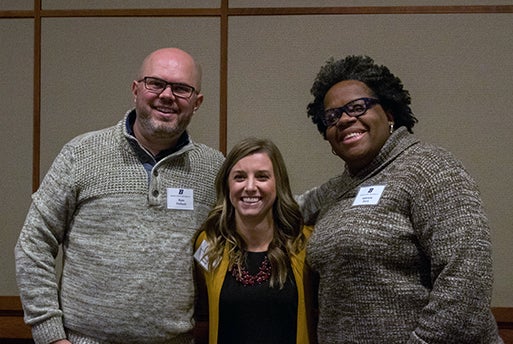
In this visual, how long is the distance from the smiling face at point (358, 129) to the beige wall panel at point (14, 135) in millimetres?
1739

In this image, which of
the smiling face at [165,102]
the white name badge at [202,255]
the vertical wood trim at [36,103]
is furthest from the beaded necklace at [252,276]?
the vertical wood trim at [36,103]

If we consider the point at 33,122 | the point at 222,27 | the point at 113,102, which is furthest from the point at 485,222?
the point at 33,122

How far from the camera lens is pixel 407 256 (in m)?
1.67

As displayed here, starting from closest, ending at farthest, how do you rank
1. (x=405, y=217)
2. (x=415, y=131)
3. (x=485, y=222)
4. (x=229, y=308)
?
(x=485, y=222) → (x=405, y=217) → (x=229, y=308) → (x=415, y=131)

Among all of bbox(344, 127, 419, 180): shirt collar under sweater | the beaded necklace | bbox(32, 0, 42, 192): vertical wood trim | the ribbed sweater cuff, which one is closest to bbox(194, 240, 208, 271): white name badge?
the beaded necklace

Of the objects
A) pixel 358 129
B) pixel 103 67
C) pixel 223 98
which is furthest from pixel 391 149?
pixel 103 67

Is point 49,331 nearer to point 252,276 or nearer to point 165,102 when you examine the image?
point 252,276

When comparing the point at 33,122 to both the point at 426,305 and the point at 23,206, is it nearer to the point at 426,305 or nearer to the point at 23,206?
the point at 23,206

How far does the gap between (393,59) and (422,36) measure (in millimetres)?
184

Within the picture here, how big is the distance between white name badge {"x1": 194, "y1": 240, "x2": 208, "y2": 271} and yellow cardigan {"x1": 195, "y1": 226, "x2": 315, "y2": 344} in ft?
0.06

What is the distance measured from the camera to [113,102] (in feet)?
9.32

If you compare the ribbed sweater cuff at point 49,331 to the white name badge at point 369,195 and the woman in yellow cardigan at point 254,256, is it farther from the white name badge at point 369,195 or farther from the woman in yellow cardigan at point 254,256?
the white name badge at point 369,195

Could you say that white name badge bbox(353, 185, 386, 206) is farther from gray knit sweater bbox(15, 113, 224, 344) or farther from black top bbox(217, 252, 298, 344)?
gray knit sweater bbox(15, 113, 224, 344)

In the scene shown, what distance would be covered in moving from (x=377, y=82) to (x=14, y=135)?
195 centimetres
